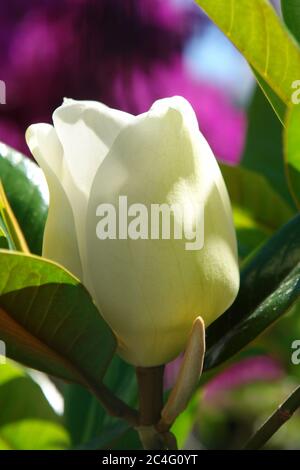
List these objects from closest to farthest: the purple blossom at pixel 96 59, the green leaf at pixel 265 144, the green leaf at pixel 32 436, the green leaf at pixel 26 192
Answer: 1. the green leaf at pixel 26 192
2. the green leaf at pixel 32 436
3. the green leaf at pixel 265 144
4. the purple blossom at pixel 96 59

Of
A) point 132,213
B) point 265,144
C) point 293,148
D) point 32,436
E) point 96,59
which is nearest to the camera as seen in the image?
point 132,213

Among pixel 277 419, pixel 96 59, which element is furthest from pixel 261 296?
pixel 96 59

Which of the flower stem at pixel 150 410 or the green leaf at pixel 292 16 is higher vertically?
the green leaf at pixel 292 16

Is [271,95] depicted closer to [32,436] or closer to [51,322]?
[51,322]

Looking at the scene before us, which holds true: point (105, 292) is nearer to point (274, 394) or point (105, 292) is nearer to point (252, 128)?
point (252, 128)

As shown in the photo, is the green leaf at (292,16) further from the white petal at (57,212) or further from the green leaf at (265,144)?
the green leaf at (265,144)

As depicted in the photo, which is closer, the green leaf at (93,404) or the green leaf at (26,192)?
the green leaf at (26,192)

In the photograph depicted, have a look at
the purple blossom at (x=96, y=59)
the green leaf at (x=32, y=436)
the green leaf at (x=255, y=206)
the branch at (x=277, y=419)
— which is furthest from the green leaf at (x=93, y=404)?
the purple blossom at (x=96, y=59)

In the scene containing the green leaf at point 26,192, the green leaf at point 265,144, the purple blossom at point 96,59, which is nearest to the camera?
the green leaf at point 26,192
